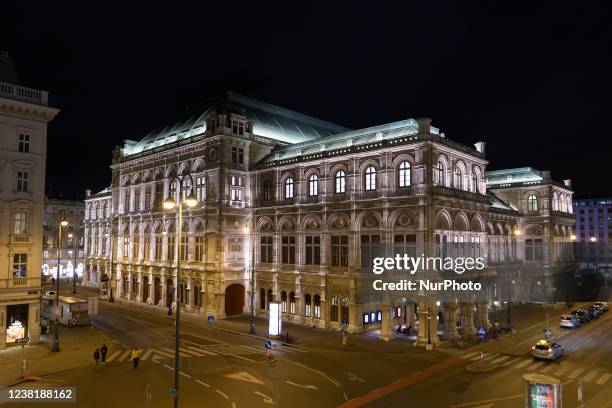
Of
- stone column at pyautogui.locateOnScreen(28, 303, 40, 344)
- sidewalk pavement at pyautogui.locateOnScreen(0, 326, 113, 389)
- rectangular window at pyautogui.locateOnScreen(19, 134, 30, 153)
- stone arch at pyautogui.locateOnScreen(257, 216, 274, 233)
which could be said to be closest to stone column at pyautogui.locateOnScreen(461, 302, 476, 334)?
stone arch at pyautogui.locateOnScreen(257, 216, 274, 233)

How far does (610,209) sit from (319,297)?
12010cm

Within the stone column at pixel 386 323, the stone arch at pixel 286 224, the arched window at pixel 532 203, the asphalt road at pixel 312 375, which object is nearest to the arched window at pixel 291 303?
the stone arch at pixel 286 224

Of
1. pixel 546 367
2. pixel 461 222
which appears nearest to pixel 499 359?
pixel 546 367

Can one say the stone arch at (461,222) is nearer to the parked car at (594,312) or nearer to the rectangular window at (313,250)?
the rectangular window at (313,250)

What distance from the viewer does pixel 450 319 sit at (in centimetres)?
4028

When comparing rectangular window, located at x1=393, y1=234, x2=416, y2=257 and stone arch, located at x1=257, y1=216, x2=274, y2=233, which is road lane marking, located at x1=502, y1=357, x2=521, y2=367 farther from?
stone arch, located at x1=257, y1=216, x2=274, y2=233

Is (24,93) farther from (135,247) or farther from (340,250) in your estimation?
(135,247)

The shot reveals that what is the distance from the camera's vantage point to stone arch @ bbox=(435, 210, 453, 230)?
40312 millimetres

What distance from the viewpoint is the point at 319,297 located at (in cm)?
4728

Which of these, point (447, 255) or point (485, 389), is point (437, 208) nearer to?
point (447, 255)

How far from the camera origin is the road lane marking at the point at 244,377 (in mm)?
27938

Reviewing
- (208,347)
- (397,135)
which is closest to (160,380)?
(208,347)

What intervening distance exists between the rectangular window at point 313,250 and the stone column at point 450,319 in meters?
13.9

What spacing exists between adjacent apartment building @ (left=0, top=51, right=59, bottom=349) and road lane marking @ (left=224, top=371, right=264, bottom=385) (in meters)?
19.5
